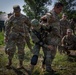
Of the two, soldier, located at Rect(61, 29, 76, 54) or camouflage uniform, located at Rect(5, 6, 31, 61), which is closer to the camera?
camouflage uniform, located at Rect(5, 6, 31, 61)

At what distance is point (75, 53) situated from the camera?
40.8ft

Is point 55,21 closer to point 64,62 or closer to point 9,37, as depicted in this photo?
point 9,37

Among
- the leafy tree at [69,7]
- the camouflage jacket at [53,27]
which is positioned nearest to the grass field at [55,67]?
the camouflage jacket at [53,27]

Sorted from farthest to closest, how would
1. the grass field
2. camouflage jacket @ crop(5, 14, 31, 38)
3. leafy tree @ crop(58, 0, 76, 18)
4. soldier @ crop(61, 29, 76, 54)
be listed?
leafy tree @ crop(58, 0, 76, 18) → soldier @ crop(61, 29, 76, 54) → camouflage jacket @ crop(5, 14, 31, 38) → the grass field

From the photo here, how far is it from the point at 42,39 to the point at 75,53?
12.5 ft

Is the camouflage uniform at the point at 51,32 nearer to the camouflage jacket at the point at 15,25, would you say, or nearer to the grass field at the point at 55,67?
the grass field at the point at 55,67

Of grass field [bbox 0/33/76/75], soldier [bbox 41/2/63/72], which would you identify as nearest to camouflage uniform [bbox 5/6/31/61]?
grass field [bbox 0/33/76/75]

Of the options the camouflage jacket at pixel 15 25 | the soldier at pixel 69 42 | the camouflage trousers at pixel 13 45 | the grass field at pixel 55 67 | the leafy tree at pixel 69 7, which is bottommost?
the grass field at pixel 55 67

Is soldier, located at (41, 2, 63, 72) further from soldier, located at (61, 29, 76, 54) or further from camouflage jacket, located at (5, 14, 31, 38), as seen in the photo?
soldier, located at (61, 29, 76, 54)

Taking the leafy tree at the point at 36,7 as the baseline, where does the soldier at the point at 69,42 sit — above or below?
below

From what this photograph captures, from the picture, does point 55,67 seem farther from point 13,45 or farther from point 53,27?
point 53,27

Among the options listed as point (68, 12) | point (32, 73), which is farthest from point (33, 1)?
point (32, 73)

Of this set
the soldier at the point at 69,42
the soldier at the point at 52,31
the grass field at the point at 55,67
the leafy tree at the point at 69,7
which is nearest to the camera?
the soldier at the point at 52,31

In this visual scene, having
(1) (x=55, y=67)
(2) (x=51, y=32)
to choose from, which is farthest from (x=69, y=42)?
(2) (x=51, y=32)
